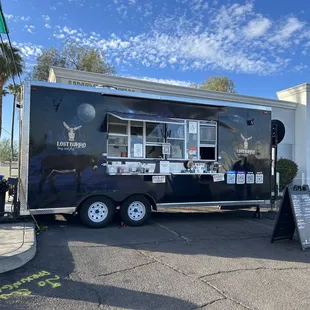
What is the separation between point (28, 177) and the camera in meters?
7.33

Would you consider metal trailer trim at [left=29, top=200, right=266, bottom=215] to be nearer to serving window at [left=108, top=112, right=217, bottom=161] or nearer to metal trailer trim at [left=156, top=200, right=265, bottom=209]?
metal trailer trim at [left=156, top=200, right=265, bottom=209]

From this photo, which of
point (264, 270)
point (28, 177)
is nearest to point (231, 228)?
point (264, 270)

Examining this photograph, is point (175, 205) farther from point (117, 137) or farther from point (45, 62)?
point (45, 62)

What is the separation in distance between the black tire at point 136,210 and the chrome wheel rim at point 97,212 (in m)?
0.42

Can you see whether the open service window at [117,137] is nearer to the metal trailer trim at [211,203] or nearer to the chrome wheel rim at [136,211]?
the chrome wheel rim at [136,211]

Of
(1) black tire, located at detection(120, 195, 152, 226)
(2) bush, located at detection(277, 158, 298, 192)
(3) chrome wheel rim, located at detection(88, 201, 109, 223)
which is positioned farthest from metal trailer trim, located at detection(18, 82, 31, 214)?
(2) bush, located at detection(277, 158, 298, 192)

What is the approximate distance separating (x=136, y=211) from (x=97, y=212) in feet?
3.21

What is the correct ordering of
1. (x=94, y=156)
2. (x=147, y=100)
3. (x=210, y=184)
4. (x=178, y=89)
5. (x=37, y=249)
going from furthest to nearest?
(x=178, y=89) < (x=210, y=184) < (x=147, y=100) < (x=94, y=156) < (x=37, y=249)

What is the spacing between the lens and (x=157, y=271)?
16.6 ft

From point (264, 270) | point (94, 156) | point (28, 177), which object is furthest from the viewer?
point (94, 156)

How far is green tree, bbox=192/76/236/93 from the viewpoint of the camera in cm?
2991

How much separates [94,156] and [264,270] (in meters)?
4.40

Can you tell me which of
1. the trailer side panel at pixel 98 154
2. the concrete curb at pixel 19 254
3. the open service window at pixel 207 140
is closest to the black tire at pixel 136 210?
the trailer side panel at pixel 98 154

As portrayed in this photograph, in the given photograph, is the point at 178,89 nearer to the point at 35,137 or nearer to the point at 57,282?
the point at 35,137
